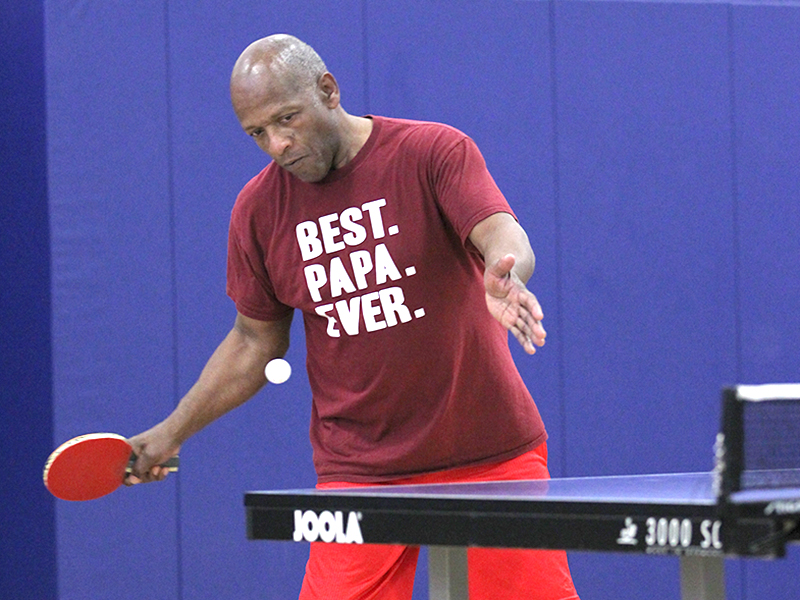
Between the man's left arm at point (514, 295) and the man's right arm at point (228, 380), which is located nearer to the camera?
the man's left arm at point (514, 295)

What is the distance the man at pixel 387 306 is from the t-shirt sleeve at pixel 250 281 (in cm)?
8

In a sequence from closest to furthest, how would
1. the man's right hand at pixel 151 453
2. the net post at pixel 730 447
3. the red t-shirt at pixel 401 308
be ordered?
the net post at pixel 730 447, the red t-shirt at pixel 401 308, the man's right hand at pixel 151 453

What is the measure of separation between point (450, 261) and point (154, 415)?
1.77 meters

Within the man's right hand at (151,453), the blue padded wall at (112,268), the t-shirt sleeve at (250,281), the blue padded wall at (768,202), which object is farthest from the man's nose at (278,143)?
the blue padded wall at (768,202)

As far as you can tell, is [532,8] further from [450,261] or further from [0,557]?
[0,557]

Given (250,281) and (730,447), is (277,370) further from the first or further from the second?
(730,447)

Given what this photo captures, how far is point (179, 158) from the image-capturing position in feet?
13.1

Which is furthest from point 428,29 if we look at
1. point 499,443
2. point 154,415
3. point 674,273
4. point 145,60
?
point 499,443

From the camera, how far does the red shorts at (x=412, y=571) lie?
7.99 feet

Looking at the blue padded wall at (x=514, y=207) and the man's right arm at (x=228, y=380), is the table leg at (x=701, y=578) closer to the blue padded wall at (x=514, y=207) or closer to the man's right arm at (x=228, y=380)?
the man's right arm at (x=228, y=380)

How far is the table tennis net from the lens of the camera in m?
1.39

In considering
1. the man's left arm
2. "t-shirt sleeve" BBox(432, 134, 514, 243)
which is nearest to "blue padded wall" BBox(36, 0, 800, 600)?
"t-shirt sleeve" BBox(432, 134, 514, 243)

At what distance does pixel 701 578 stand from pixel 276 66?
142 cm

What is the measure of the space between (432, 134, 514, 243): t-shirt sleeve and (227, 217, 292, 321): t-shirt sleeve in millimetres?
481
